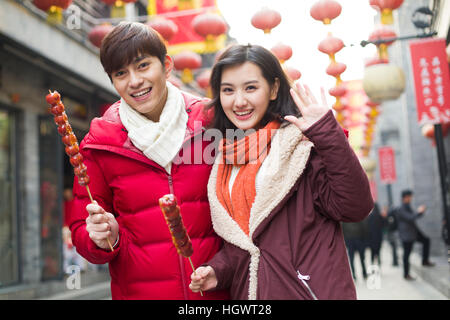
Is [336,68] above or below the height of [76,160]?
above

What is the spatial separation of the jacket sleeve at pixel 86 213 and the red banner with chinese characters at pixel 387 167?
2155cm

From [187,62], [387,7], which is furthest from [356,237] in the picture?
[387,7]

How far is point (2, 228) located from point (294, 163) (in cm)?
902

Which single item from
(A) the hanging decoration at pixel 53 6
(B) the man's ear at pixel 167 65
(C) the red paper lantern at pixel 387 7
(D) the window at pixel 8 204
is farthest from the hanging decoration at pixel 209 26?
(B) the man's ear at pixel 167 65

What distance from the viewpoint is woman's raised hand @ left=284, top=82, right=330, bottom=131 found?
250 centimetres

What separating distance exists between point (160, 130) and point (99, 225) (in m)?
0.70

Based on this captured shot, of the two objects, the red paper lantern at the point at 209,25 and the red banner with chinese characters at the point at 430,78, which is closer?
the red paper lantern at the point at 209,25

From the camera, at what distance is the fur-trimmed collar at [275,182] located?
260 centimetres

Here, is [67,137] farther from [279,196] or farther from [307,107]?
[307,107]

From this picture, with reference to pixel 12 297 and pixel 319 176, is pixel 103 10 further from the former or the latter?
pixel 319 176

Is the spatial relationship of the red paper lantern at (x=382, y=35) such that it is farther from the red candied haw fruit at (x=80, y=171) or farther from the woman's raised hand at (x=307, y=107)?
the red candied haw fruit at (x=80, y=171)

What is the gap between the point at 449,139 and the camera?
47.5ft

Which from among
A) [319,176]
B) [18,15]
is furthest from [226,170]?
[18,15]

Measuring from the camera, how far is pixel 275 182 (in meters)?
2.62
